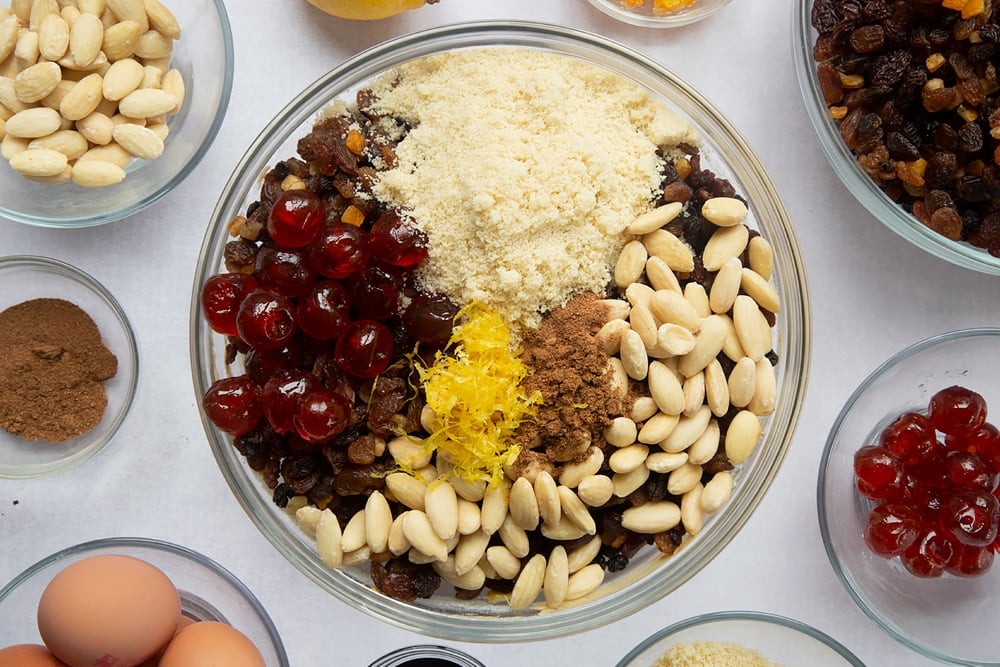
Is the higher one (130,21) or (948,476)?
(130,21)

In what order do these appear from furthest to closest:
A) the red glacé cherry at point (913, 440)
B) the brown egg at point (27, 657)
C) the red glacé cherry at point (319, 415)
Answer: the red glacé cherry at point (913, 440), the brown egg at point (27, 657), the red glacé cherry at point (319, 415)

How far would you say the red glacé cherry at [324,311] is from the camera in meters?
1.05

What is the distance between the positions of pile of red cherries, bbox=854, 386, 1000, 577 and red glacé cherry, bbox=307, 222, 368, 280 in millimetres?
780

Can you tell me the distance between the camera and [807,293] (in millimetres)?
1197

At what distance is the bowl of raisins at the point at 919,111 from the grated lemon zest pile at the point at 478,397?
0.59m

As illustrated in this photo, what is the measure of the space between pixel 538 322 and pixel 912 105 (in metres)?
0.63

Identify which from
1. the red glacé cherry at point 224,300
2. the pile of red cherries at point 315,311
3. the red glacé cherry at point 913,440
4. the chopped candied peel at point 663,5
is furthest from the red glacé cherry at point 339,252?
the red glacé cherry at point 913,440

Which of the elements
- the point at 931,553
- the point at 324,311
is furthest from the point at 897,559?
the point at 324,311

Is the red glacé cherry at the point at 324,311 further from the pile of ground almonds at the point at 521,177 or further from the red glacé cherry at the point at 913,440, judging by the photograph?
the red glacé cherry at the point at 913,440

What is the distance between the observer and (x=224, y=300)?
1.09 m

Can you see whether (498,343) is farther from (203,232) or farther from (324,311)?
(203,232)

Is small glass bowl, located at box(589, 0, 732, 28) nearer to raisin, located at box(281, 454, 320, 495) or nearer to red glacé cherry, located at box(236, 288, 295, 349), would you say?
red glacé cherry, located at box(236, 288, 295, 349)

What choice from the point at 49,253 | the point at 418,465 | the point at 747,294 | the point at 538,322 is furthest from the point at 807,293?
the point at 49,253

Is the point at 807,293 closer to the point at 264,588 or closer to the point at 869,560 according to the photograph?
the point at 869,560
